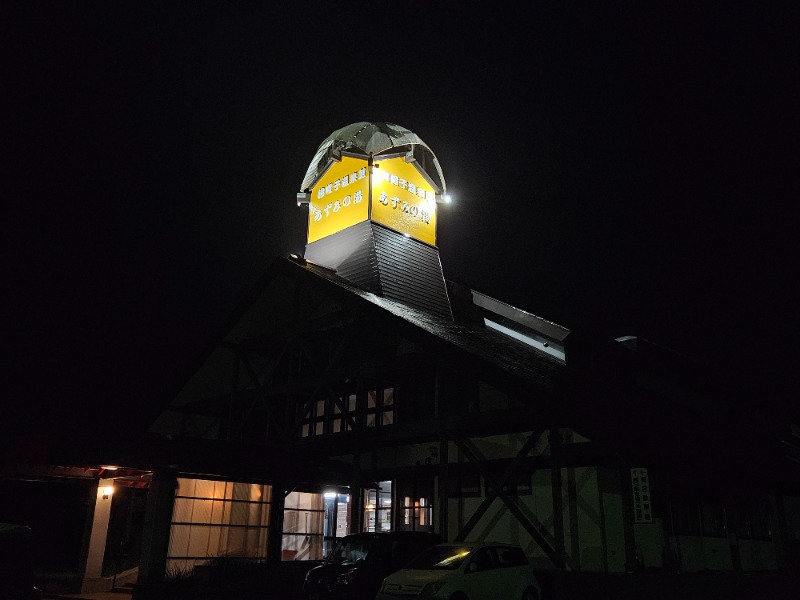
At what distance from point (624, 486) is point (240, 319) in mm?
12119

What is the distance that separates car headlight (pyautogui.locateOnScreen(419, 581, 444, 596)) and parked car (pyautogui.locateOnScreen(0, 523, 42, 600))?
498 cm

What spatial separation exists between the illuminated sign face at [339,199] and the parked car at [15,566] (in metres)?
16.3

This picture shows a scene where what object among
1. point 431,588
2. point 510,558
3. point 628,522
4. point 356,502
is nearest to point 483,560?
point 510,558

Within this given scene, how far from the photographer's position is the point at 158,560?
44.8ft

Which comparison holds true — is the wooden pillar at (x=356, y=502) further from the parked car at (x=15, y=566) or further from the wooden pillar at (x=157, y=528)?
the parked car at (x=15, y=566)

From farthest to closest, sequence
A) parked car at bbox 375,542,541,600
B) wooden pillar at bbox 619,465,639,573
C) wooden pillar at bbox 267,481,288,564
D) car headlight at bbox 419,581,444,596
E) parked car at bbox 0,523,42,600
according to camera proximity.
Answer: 1. wooden pillar at bbox 267,481,288,564
2. wooden pillar at bbox 619,465,639,573
3. parked car at bbox 375,542,541,600
4. car headlight at bbox 419,581,444,596
5. parked car at bbox 0,523,42,600

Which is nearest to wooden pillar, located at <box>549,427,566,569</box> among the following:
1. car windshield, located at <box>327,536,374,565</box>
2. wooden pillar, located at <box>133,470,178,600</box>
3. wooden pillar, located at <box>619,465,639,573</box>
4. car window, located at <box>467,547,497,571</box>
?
wooden pillar, located at <box>619,465,639,573</box>

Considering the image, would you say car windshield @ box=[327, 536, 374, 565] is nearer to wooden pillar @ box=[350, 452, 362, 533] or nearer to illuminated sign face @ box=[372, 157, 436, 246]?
wooden pillar @ box=[350, 452, 362, 533]

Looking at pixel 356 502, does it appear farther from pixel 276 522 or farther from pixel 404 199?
pixel 404 199

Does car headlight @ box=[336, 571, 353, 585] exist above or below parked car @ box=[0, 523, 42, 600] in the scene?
below

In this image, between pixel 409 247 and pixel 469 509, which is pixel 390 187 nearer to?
pixel 409 247

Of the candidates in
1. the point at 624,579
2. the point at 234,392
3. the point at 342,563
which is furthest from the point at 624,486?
the point at 234,392

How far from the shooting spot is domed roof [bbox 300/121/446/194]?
894 inches

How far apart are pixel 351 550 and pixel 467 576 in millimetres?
2685
